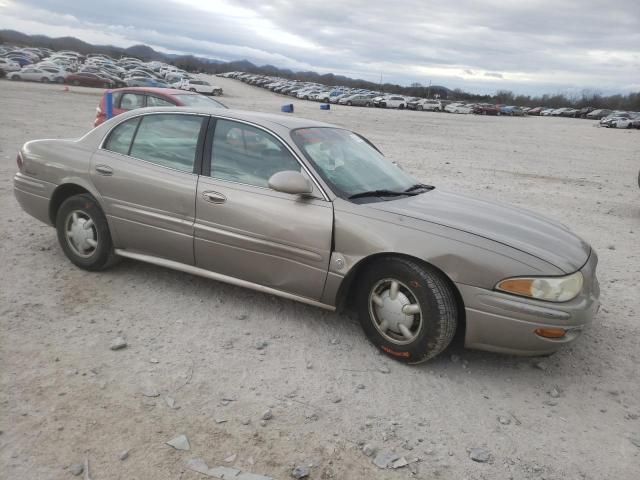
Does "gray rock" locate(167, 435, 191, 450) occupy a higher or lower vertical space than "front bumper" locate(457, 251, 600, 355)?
lower

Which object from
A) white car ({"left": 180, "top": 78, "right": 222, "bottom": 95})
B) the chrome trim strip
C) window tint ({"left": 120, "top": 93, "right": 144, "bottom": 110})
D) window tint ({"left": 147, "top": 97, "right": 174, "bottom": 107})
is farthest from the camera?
white car ({"left": 180, "top": 78, "right": 222, "bottom": 95})

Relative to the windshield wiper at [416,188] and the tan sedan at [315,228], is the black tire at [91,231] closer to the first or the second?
the tan sedan at [315,228]

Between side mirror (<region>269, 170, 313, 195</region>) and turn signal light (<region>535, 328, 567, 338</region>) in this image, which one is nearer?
turn signal light (<region>535, 328, 567, 338</region>)

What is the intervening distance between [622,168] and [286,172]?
1486 cm

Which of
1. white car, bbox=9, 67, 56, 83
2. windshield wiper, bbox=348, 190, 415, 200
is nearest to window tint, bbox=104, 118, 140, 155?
windshield wiper, bbox=348, 190, 415, 200

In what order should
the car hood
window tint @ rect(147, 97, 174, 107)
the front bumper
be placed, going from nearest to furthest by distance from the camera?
the front bumper < the car hood < window tint @ rect(147, 97, 174, 107)

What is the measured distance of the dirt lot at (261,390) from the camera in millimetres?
2586

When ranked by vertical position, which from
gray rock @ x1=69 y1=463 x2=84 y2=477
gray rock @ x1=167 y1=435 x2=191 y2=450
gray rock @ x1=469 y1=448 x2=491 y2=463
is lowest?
gray rock @ x1=69 y1=463 x2=84 y2=477

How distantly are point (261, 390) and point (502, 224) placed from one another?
201 cm

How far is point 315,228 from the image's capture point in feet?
11.7

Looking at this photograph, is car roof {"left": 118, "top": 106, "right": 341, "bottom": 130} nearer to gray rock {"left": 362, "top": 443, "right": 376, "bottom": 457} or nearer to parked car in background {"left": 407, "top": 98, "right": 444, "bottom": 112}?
gray rock {"left": 362, "top": 443, "right": 376, "bottom": 457}

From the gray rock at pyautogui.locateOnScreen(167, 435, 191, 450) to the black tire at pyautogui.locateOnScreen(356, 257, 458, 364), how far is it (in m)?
1.45

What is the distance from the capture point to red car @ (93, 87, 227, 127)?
33.5 ft

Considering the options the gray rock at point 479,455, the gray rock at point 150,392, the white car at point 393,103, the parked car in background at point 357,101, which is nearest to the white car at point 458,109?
the white car at point 393,103
